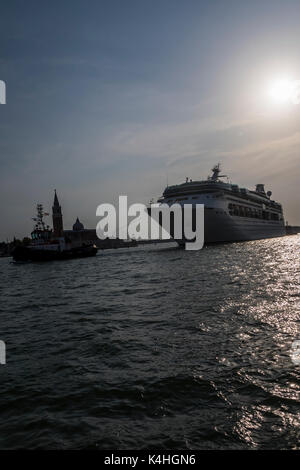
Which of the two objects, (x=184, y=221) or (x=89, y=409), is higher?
(x=184, y=221)

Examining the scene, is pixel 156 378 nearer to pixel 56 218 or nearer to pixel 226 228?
pixel 226 228

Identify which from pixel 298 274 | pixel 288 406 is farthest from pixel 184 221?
pixel 288 406

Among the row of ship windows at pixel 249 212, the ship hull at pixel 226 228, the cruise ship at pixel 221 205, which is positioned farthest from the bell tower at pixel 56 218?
the ship hull at pixel 226 228

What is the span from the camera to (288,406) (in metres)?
4.90

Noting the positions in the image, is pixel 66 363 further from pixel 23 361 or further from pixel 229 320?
pixel 229 320

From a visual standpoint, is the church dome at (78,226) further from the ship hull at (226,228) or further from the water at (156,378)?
the water at (156,378)

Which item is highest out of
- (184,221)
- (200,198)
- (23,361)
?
(200,198)

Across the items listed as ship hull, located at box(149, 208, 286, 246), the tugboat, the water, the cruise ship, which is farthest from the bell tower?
the water

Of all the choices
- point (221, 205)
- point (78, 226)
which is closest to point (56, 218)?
point (78, 226)

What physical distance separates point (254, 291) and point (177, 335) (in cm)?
726

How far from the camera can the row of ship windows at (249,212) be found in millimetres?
66200

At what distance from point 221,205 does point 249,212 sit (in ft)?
59.7

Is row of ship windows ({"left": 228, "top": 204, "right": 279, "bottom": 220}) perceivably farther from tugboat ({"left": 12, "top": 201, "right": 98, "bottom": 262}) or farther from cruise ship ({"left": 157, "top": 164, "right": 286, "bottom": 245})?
tugboat ({"left": 12, "top": 201, "right": 98, "bottom": 262})

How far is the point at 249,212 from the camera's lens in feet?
247
